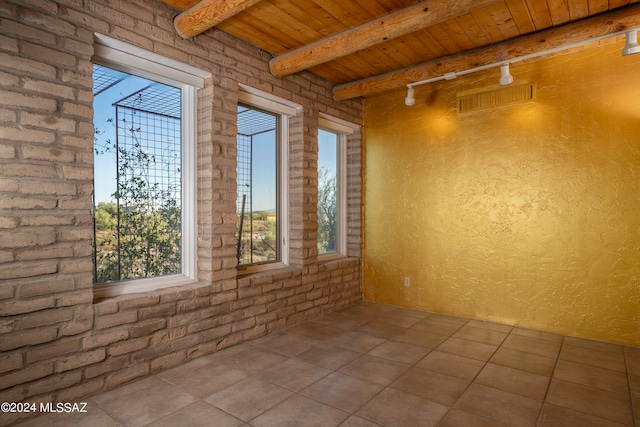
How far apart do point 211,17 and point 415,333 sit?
313 centimetres

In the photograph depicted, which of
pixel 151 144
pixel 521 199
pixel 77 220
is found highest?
pixel 151 144

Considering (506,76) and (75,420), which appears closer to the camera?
(75,420)

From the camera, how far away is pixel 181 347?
8.99 feet

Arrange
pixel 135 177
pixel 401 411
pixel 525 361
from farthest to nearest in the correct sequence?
pixel 525 361 → pixel 135 177 → pixel 401 411

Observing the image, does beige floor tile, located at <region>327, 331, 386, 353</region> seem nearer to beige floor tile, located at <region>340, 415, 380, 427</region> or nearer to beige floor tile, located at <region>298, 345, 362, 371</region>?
beige floor tile, located at <region>298, 345, 362, 371</region>

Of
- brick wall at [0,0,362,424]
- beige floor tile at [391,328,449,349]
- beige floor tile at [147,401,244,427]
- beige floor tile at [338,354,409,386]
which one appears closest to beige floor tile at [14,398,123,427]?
brick wall at [0,0,362,424]

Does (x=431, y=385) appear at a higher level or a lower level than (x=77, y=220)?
lower


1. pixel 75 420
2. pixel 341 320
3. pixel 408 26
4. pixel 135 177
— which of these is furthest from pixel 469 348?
pixel 135 177

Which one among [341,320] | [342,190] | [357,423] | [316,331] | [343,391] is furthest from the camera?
[342,190]

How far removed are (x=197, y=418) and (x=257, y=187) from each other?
2.14 meters

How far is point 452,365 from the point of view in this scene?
8.99 ft

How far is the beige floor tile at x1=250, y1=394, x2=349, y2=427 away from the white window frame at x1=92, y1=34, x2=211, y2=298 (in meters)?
1.30

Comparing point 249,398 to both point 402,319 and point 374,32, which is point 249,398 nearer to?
point 402,319

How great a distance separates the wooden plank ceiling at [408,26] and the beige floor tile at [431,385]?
98.6 inches
